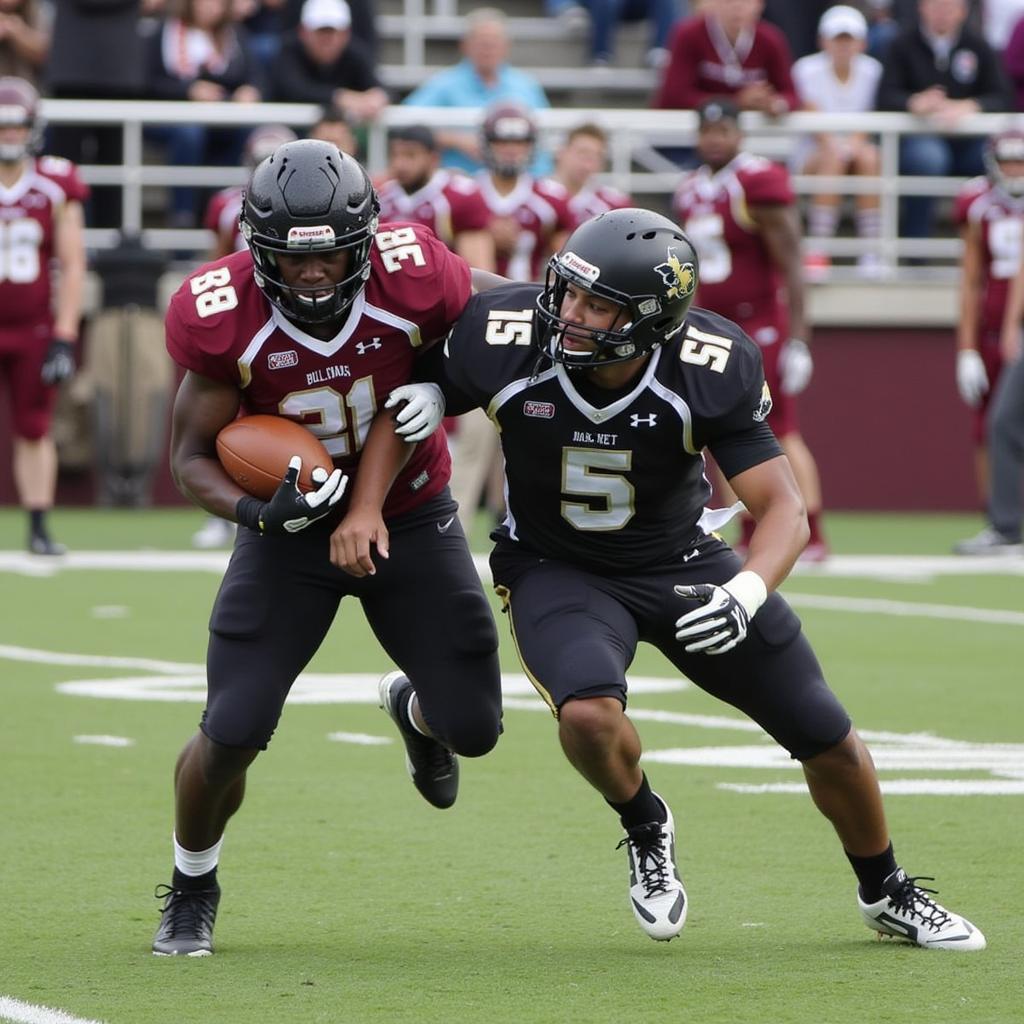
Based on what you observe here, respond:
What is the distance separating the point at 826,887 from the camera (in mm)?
4816

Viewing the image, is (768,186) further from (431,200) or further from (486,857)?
(486,857)

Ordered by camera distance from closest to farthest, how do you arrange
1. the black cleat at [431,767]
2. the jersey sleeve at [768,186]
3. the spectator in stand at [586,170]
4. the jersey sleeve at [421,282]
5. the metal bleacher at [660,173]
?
1. the jersey sleeve at [421,282]
2. the black cleat at [431,767]
3. the jersey sleeve at [768,186]
4. the spectator in stand at [586,170]
5. the metal bleacher at [660,173]

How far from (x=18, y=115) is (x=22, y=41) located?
315cm

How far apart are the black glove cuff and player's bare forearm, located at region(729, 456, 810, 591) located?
36.5 inches

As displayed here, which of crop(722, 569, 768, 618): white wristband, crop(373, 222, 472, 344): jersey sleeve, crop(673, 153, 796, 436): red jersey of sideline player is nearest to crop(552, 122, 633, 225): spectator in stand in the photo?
crop(673, 153, 796, 436): red jersey of sideline player

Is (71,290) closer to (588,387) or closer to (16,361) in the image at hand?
(16,361)

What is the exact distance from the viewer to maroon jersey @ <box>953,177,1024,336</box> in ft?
39.1

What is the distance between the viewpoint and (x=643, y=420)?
14.4 feet

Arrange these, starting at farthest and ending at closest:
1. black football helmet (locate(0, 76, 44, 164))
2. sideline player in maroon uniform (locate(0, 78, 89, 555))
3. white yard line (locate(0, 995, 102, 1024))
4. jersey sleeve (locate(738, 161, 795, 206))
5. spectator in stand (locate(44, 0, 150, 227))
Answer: spectator in stand (locate(44, 0, 150, 227))
sideline player in maroon uniform (locate(0, 78, 89, 555))
black football helmet (locate(0, 76, 44, 164))
jersey sleeve (locate(738, 161, 795, 206))
white yard line (locate(0, 995, 102, 1024))

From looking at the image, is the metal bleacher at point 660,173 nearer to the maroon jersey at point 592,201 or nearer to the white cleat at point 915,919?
the maroon jersey at point 592,201

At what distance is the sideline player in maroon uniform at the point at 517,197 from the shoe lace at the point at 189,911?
7540mm

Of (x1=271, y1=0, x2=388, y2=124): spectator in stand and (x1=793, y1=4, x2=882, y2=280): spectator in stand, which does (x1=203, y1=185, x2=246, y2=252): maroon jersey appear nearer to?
(x1=271, y1=0, x2=388, y2=124): spectator in stand

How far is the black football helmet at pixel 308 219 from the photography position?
4363mm

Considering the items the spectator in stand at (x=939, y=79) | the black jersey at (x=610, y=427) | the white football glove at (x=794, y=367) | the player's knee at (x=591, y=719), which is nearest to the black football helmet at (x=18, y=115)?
the white football glove at (x=794, y=367)
